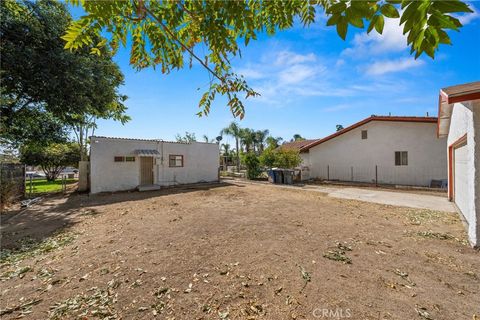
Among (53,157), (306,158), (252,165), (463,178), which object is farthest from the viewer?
(53,157)

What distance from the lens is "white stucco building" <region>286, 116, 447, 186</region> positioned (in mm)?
13578

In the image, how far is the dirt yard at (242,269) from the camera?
2529mm

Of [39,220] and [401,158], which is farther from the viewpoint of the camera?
[401,158]

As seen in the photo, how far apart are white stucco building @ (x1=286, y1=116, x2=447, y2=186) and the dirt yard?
9467mm

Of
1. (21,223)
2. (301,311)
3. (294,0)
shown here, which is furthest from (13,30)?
(301,311)

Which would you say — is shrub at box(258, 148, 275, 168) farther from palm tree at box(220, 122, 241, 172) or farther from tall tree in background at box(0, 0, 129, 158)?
palm tree at box(220, 122, 241, 172)

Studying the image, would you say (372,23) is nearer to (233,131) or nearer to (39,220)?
(39,220)

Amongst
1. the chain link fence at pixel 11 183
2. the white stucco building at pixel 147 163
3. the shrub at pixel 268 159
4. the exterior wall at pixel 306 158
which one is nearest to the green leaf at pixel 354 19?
the chain link fence at pixel 11 183

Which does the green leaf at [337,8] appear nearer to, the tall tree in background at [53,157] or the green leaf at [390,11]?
the green leaf at [390,11]

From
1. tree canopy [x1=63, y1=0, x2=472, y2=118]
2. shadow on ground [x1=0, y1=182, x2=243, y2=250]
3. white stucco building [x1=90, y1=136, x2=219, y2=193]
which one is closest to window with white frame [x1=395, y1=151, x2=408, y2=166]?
white stucco building [x1=90, y1=136, x2=219, y2=193]

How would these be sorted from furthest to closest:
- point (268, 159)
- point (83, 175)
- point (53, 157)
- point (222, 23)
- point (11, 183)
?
point (53, 157) < point (268, 159) < point (83, 175) < point (11, 183) < point (222, 23)

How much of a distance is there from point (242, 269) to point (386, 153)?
52.2 feet

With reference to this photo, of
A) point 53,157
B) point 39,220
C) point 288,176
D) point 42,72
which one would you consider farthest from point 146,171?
point 53,157

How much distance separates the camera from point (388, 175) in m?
14.9
